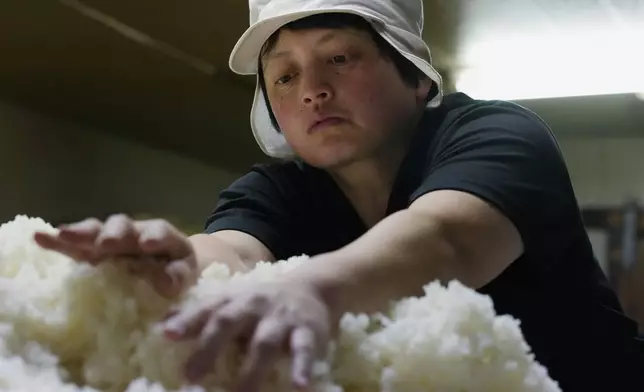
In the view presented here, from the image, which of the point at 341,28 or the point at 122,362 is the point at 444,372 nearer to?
the point at 122,362

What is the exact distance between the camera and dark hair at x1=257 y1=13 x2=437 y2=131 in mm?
675

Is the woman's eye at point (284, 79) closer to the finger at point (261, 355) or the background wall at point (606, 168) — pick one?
the finger at point (261, 355)

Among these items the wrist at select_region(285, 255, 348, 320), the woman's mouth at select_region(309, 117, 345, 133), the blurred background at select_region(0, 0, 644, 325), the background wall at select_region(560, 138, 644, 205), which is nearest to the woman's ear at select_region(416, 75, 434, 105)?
the woman's mouth at select_region(309, 117, 345, 133)

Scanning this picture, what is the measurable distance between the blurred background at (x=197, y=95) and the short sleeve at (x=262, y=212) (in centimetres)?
76

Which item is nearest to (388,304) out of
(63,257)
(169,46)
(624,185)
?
(63,257)

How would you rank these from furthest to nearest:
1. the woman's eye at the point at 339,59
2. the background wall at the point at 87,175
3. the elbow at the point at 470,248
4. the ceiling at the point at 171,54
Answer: the background wall at the point at 87,175 → the ceiling at the point at 171,54 → the woman's eye at the point at 339,59 → the elbow at the point at 470,248

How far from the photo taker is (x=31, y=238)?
0.39 metres

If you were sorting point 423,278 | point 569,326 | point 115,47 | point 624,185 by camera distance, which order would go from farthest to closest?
1. point 624,185
2. point 115,47
3. point 569,326
4. point 423,278

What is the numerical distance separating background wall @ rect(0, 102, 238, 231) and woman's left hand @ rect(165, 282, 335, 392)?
1.69 m

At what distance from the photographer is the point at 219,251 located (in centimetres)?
60

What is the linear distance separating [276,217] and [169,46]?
1085mm

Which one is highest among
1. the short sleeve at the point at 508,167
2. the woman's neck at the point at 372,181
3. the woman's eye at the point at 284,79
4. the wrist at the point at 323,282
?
the woman's eye at the point at 284,79

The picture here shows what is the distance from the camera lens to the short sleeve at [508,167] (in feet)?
1.67

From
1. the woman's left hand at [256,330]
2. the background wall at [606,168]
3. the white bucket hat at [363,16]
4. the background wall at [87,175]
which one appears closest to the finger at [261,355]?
the woman's left hand at [256,330]
